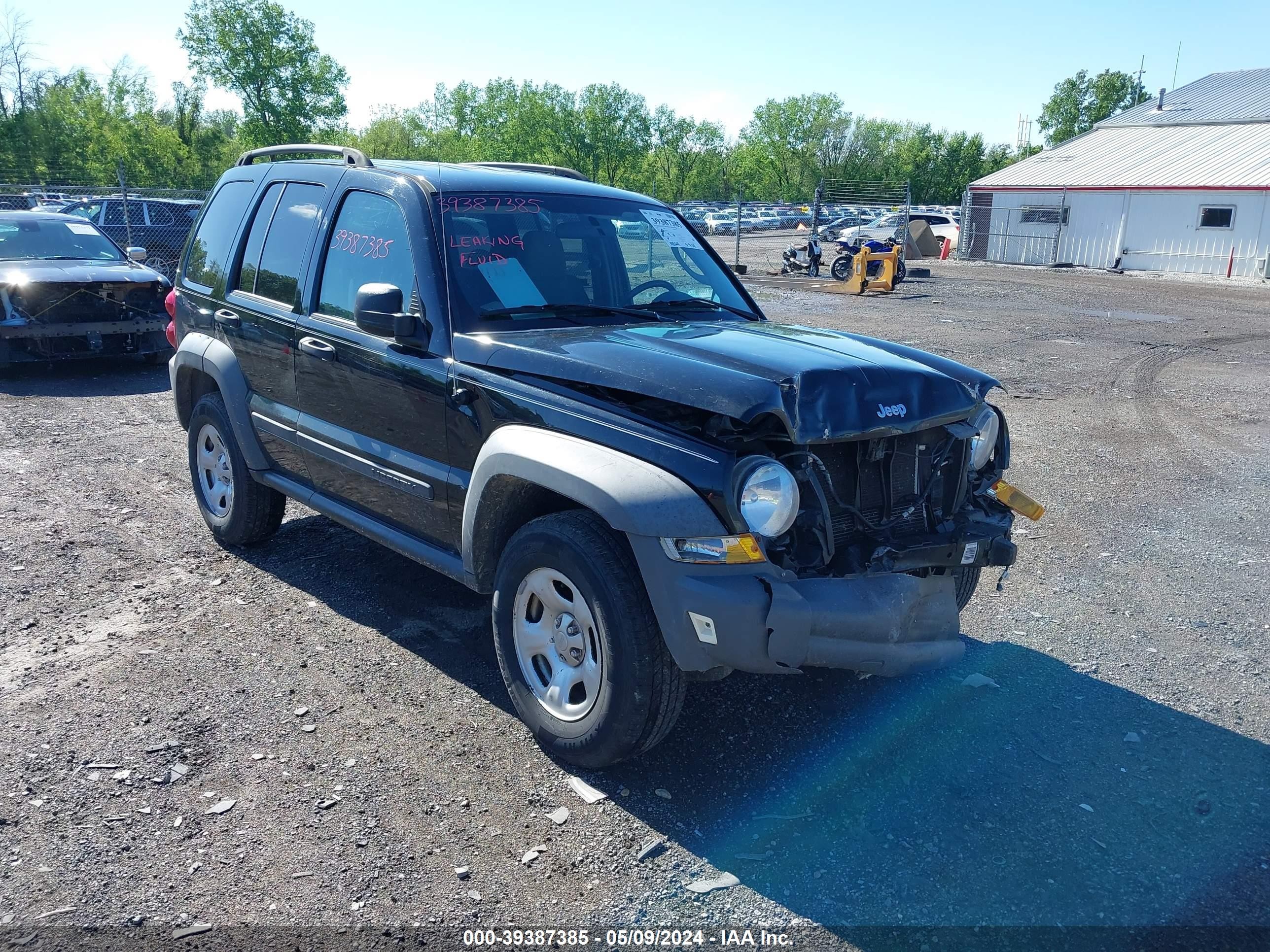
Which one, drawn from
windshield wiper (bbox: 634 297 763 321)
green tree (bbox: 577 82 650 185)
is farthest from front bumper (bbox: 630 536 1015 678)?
green tree (bbox: 577 82 650 185)

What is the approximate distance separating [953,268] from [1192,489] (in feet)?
83.7

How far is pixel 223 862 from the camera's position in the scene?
308cm

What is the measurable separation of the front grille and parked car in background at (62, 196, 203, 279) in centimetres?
1846

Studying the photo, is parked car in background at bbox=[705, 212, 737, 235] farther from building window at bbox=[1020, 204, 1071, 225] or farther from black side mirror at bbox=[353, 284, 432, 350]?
black side mirror at bbox=[353, 284, 432, 350]

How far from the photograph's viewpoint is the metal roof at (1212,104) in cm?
3609

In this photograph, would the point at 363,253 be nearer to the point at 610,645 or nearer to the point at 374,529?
the point at 374,529

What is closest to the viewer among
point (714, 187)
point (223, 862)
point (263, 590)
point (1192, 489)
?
point (223, 862)

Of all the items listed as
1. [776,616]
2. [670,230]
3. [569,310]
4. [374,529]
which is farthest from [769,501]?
[670,230]

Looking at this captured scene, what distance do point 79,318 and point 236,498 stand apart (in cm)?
661

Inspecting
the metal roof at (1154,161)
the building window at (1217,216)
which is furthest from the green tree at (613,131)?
the building window at (1217,216)

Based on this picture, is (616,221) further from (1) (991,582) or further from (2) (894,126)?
(2) (894,126)

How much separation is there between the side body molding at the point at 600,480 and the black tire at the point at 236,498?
2298mm

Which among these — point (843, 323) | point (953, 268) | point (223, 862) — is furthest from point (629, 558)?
point (953, 268)

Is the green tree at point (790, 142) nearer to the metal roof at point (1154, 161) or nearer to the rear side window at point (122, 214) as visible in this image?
the metal roof at point (1154, 161)
